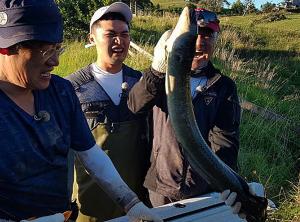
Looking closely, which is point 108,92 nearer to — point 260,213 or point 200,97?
point 200,97

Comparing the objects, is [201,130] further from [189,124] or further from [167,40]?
[167,40]

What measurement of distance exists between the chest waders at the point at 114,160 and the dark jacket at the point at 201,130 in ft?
0.69

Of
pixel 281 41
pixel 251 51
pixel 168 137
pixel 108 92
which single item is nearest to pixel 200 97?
pixel 168 137

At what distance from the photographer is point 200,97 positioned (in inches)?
120

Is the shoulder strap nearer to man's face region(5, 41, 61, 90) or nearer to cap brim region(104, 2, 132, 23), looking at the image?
cap brim region(104, 2, 132, 23)

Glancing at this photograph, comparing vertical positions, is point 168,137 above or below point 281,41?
above

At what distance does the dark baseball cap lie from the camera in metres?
2.07

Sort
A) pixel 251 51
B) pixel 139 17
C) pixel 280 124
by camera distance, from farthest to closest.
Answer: pixel 139 17
pixel 251 51
pixel 280 124

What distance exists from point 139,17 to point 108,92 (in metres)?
18.2

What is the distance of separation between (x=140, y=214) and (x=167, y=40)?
35.0 inches

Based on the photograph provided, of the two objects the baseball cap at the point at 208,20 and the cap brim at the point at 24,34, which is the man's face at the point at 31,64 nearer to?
the cap brim at the point at 24,34

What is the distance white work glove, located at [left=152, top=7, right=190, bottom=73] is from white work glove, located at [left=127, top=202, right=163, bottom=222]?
76cm

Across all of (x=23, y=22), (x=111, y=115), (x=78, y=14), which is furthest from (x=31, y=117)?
(x=78, y=14)

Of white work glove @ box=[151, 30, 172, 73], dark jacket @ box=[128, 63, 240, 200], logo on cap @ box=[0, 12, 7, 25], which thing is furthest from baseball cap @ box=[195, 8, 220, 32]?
logo on cap @ box=[0, 12, 7, 25]
